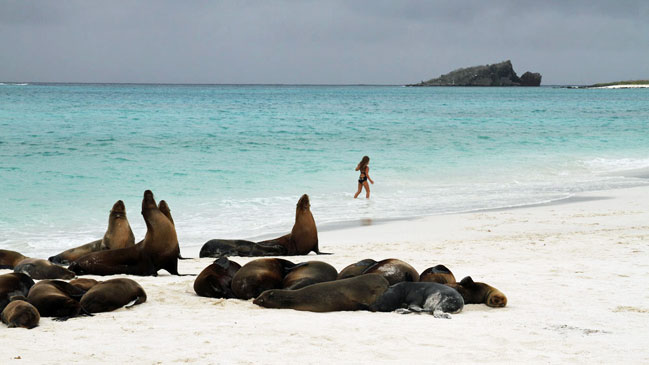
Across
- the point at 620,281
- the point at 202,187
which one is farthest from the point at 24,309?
the point at 202,187

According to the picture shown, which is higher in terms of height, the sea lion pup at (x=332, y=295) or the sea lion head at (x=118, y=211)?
the sea lion head at (x=118, y=211)

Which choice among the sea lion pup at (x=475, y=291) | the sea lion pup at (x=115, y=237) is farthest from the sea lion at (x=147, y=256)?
the sea lion pup at (x=475, y=291)

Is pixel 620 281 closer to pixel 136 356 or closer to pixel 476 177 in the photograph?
pixel 136 356

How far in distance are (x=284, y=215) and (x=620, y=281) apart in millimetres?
7724

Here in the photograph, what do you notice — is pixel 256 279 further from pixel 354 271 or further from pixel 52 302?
pixel 52 302

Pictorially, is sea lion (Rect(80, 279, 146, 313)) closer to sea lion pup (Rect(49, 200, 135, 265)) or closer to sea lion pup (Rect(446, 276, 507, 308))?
sea lion pup (Rect(49, 200, 135, 265))

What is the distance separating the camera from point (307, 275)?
6977 mm

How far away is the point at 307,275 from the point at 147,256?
7.68 feet

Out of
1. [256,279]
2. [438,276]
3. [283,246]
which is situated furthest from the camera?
[283,246]

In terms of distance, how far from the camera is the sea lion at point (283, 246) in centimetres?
993

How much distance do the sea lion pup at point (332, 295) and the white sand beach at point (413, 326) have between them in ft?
0.46

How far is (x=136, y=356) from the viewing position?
4855 mm

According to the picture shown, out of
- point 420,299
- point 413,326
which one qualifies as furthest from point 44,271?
point 413,326

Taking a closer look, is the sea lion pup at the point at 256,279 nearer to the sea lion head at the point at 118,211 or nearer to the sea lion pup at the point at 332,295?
the sea lion pup at the point at 332,295
